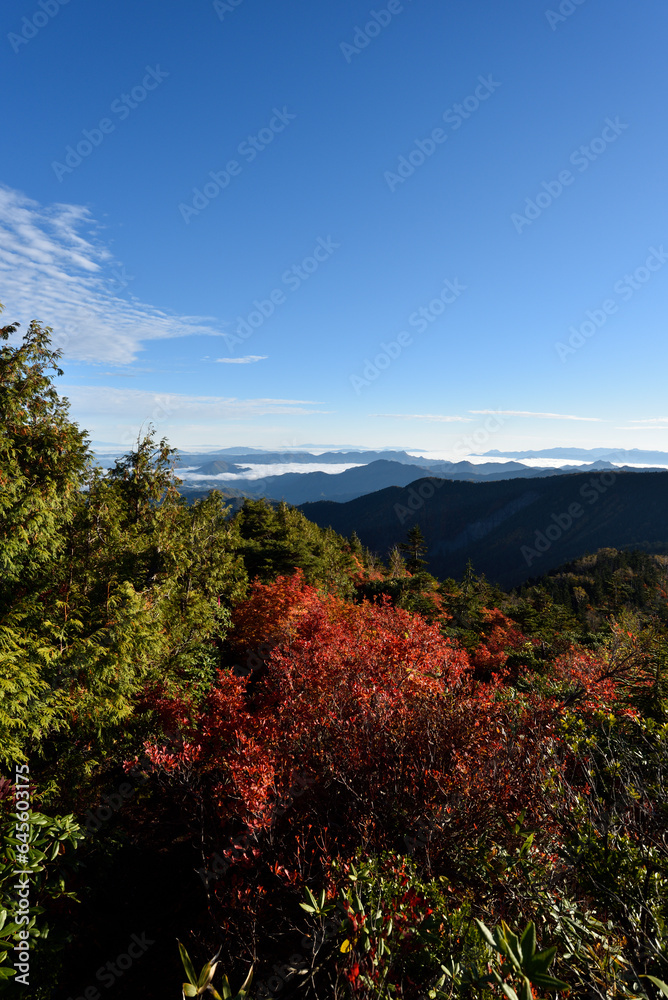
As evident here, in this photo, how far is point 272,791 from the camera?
6160mm

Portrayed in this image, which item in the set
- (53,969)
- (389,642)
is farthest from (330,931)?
(389,642)

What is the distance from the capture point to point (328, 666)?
873 centimetres

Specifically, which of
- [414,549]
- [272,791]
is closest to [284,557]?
[272,791]

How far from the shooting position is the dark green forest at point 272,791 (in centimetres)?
357

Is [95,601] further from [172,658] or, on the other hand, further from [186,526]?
[186,526]

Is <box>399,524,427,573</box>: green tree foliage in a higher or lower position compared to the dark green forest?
lower

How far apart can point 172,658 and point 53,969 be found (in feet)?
27.0

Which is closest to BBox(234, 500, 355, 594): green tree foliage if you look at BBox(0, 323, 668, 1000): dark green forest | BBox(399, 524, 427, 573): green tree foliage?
BBox(0, 323, 668, 1000): dark green forest

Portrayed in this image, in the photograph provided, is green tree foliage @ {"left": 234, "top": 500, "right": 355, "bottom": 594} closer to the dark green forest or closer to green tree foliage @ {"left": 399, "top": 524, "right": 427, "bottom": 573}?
the dark green forest

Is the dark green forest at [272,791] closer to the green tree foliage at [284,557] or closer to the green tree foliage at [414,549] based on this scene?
the green tree foliage at [284,557]

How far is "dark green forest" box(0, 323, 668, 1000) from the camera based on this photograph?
357 centimetres

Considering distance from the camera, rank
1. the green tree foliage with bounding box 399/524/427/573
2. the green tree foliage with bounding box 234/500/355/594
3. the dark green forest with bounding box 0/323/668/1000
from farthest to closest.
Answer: the green tree foliage with bounding box 399/524/427/573
the green tree foliage with bounding box 234/500/355/594
the dark green forest with bounding box 0/323/668/1000

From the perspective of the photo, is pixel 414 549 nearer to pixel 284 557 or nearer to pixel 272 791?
pixel 284 557

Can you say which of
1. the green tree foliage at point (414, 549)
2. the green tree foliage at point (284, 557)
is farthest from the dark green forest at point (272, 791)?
the green tree foliage at point (414, 549)
